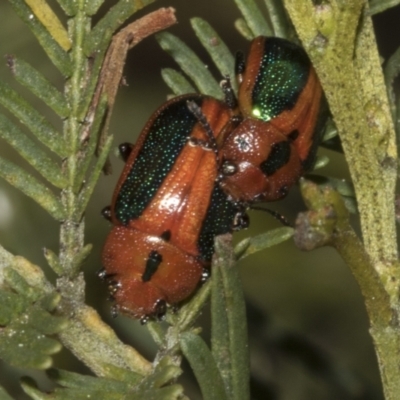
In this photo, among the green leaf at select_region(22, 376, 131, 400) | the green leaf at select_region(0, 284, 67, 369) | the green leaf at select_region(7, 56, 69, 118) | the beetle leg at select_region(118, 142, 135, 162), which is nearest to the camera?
the green leaf at select_region(0, 284, 67, 369)

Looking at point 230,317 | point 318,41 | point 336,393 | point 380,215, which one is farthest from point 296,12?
point 336,393

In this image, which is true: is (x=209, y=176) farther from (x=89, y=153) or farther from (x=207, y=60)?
(x=207, y=60)

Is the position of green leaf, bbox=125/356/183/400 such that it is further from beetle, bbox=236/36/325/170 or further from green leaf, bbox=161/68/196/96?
beetle, bbox=236/36/325/170

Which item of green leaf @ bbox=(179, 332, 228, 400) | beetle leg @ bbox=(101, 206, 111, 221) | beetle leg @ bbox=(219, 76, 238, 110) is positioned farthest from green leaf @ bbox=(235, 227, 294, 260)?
beetle leg @ bbox=(101, 206, 111, 221)

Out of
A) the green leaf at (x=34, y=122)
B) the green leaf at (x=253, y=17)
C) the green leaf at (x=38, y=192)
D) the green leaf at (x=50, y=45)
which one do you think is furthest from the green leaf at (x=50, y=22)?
the green leaf at (x=253, y=17)

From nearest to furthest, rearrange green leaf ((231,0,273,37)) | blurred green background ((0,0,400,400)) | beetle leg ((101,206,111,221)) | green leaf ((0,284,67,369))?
1. green leaf ((0,284,67,369))
2. green leaf ((231,0,273,37))
3. beetle leg ((101,206,111,221))
4. blurred green background ((0,0,400,400))

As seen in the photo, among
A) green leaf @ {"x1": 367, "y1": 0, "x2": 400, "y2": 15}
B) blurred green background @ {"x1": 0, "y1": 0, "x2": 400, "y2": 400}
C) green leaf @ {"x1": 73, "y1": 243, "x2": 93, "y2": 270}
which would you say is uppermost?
green leaf @ {"x1": 73, "y1": 243, "x2": 93, "y2": 270}

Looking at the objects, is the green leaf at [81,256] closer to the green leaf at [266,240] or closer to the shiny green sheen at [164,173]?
the green leaf at [266,240]
